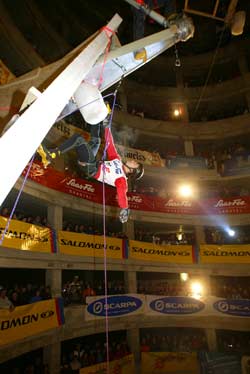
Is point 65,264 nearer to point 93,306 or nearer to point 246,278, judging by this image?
point 93,306

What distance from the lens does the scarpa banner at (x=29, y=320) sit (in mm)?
8289

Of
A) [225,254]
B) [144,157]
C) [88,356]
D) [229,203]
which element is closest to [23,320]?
[88,356]

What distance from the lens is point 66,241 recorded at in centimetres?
1180

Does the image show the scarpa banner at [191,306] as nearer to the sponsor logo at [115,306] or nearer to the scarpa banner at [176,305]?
the scarpa banner at [176,305]

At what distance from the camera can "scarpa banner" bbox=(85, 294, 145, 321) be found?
11.9 meters

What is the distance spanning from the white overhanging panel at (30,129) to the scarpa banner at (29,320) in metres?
8.53

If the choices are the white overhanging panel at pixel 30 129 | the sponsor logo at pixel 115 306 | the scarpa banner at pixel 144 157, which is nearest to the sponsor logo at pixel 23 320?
the sponsor logo at pixel 115 306

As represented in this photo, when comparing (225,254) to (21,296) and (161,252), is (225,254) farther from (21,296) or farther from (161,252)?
(21,296)

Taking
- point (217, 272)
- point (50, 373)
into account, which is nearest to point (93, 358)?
point (50, 373)

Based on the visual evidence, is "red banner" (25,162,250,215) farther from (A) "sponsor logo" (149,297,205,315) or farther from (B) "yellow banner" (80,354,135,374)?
(B) "yellow banner" (80,354,135,374)

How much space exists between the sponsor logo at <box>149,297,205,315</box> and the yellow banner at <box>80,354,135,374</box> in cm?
280

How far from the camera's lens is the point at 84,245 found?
40.6ft

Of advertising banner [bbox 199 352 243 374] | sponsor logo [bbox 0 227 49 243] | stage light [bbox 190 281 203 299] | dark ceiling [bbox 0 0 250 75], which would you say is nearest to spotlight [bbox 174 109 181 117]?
dark ceiling [bbox 0 0 250 75]

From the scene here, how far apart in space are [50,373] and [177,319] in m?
7.00
